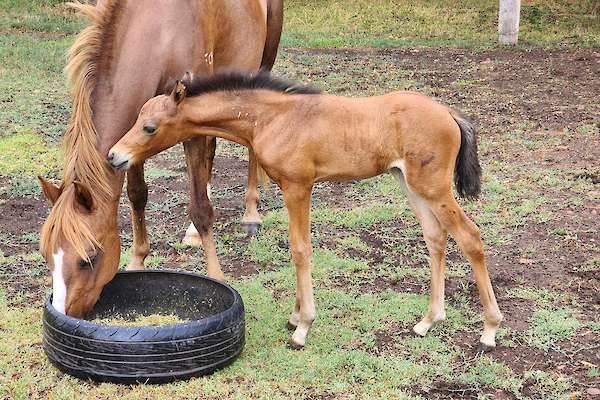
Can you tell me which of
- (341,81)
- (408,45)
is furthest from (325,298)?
(408,45)

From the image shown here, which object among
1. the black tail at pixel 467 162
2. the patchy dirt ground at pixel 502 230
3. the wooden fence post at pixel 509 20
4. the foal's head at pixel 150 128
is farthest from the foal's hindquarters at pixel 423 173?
the wooden fence post at pixel 509 20

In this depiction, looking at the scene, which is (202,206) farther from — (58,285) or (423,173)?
(423,173)

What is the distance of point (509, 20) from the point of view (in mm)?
12828

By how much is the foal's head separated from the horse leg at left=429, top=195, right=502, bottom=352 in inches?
49.6

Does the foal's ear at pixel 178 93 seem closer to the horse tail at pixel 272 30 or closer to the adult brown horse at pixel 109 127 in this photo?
the adult brown horse at pixel 109 127

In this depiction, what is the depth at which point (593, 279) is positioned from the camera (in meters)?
4.77

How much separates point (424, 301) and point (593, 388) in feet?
3.78

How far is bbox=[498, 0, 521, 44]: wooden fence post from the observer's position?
12.7 metres

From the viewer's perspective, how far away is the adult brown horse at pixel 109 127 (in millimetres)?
3721

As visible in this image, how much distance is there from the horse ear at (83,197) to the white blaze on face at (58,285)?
0.78 ft

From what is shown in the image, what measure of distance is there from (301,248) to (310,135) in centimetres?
54

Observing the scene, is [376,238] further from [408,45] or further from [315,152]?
[408,45]

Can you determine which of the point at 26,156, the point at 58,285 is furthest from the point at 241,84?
the point at 26,156

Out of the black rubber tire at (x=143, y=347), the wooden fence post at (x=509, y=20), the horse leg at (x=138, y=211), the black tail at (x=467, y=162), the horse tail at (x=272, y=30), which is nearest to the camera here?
the black rubber tire at (x=143, y=347)
